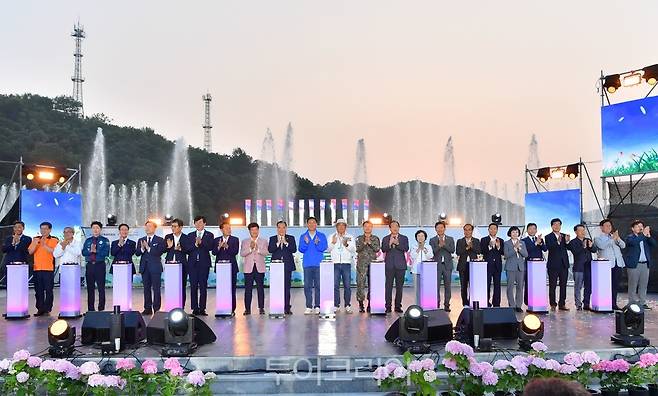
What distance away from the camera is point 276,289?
828cm

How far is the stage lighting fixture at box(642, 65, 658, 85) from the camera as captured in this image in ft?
34.3

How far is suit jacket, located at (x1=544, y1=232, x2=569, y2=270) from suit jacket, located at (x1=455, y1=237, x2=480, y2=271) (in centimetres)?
119

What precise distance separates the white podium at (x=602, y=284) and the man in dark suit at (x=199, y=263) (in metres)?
6.10

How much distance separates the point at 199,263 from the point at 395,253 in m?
3.17

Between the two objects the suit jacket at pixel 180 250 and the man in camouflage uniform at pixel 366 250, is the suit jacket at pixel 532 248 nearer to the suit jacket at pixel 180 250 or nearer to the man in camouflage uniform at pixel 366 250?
the man in camouflage uniform at pixel 366 250

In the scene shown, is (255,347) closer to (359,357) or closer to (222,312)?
(359,357)

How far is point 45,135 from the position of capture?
106 feet

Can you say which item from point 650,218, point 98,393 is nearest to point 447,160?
point 650,218

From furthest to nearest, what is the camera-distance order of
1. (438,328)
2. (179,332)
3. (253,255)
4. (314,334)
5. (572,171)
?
(572,171) → (253,255) → (314,334) → (438,328) → (179,332)

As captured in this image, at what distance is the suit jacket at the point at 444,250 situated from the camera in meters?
8.96

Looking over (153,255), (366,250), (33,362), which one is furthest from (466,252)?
(33,362)

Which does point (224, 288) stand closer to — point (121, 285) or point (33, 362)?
point (121, 285)

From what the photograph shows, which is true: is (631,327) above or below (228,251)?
below

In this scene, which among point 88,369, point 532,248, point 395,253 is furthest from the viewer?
point 532,248
